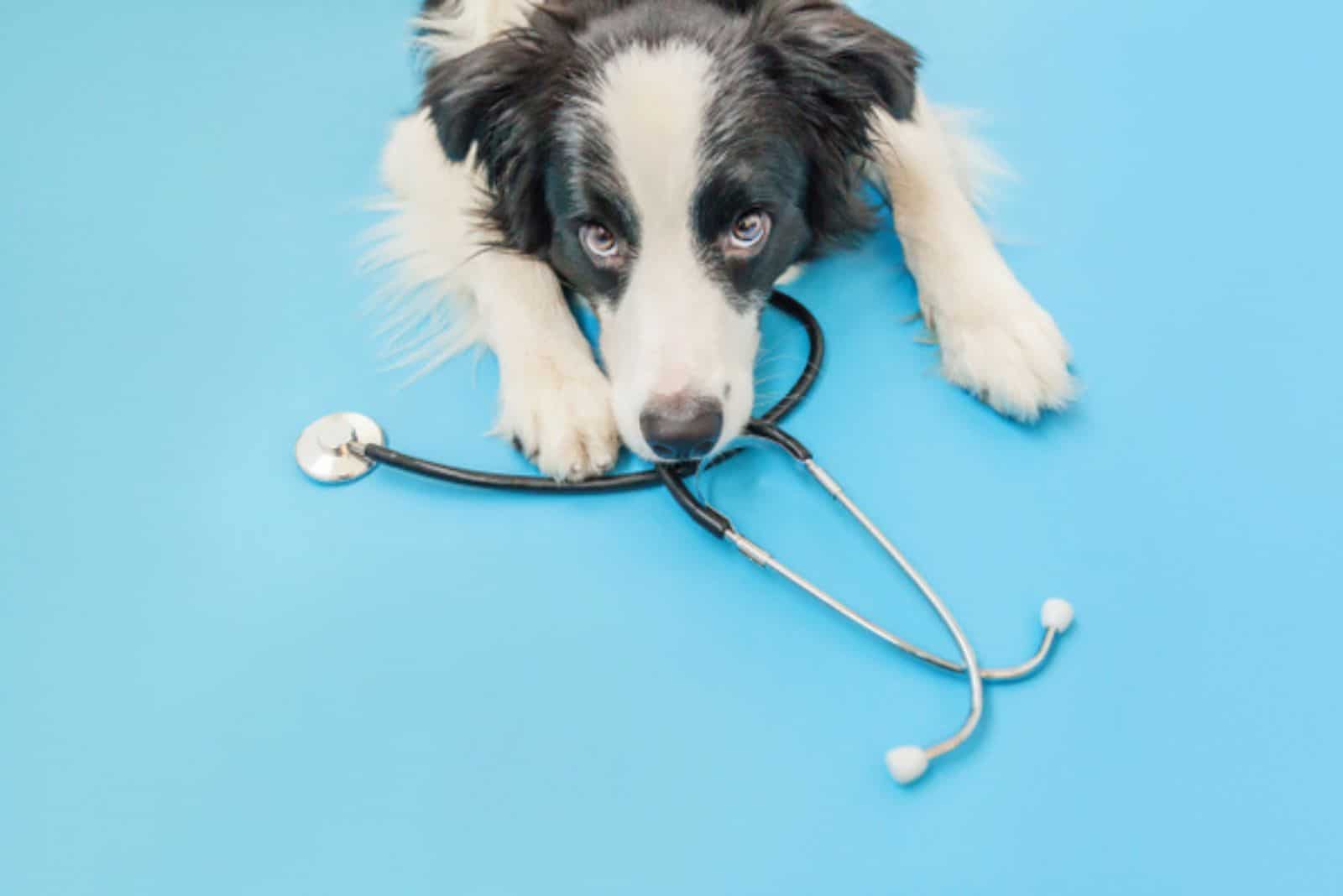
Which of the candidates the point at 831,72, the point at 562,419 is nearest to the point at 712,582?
the point at 562,419

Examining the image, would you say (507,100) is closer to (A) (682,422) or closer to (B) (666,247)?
(B) (666,247)

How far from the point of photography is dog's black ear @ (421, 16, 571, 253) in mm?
2141

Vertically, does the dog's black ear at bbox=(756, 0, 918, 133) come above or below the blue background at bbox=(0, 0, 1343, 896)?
above

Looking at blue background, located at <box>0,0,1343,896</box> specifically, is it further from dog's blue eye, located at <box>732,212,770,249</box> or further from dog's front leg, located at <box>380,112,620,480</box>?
dog's blue eye, located at <box>732,212,770,249</box>

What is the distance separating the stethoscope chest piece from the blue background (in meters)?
0.05

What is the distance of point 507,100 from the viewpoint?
2.18 m

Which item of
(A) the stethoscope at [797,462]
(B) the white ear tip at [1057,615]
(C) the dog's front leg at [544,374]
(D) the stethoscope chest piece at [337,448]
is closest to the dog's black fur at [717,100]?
(C) the dog's front leg at [544,374]

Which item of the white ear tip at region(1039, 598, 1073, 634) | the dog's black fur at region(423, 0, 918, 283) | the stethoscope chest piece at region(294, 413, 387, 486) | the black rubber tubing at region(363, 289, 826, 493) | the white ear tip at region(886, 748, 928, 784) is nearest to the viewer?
the white ear tip at region(886, 748, 928, 784)

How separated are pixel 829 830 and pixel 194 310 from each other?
197 cm

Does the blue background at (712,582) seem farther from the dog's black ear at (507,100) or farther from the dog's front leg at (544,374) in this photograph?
the dog's black ear at (507,100)

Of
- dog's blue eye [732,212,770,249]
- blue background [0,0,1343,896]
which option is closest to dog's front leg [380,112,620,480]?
blue background [0,0,1343,896]

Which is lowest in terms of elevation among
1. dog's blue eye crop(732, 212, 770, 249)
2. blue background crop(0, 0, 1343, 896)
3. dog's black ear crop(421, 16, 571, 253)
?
blue background crop(0, 0, 1343, 896)

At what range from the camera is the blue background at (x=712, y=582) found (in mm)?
1869

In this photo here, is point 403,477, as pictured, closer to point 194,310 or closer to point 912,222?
point 194,310
